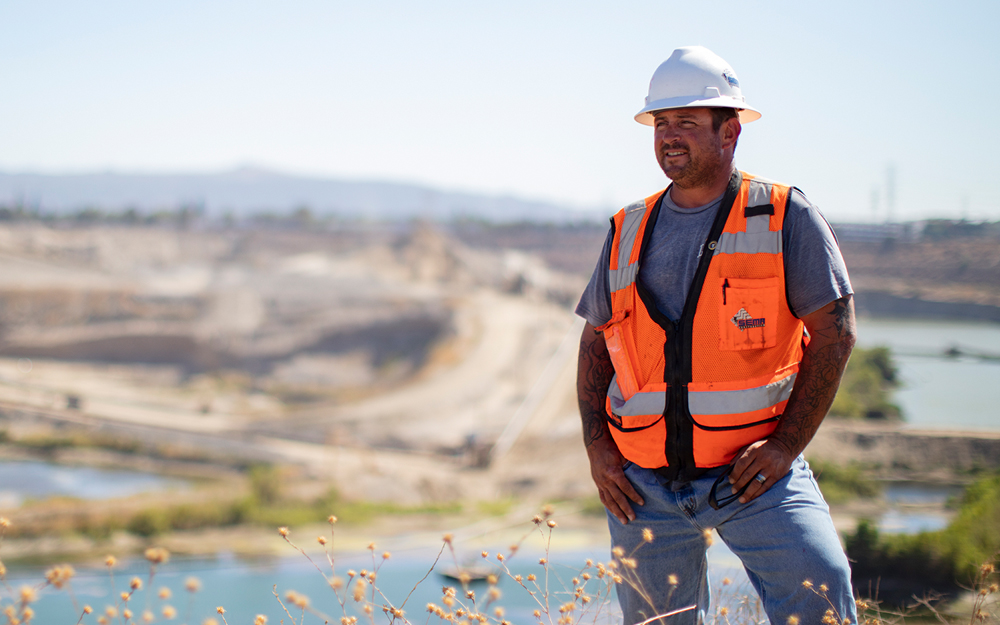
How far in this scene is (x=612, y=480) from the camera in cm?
260

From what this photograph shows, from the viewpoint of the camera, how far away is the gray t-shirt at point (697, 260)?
7.43ft

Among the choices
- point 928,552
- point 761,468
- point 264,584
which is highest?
point 761,468

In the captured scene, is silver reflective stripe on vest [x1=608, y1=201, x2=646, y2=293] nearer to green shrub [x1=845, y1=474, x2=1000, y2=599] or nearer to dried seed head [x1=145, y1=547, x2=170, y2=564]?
dried seed head [x1=145, y1=547, x2=170, y2=564]

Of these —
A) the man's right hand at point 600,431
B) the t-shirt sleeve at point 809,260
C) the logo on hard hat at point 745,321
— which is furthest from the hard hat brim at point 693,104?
the man's right hand at point 600,431

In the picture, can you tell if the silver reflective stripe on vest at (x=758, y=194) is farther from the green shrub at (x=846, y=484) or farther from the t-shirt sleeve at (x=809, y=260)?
the green shrub at (x=846, y=484)

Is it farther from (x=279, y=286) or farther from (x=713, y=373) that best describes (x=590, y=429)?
(x=279, y=286)

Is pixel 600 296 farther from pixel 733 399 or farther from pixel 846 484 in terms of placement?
pixel 846 484

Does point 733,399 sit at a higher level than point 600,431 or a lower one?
higher

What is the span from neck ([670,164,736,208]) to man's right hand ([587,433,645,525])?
2.86ft

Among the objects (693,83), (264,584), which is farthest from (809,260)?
(264,584)

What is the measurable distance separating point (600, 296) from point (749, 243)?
601 millimetres

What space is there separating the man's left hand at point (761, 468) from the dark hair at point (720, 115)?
1033 millimetres

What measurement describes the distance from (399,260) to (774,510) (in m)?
75.2

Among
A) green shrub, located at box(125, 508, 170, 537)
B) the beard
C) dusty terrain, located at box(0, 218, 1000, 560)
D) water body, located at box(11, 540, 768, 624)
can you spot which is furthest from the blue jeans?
green shrub, located at box(125, 508, 170, 537)
